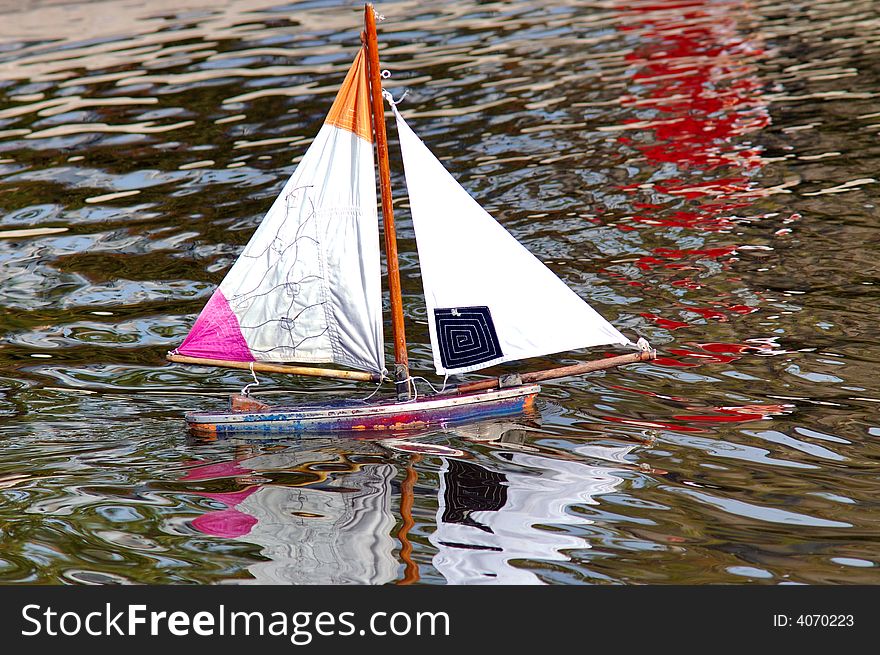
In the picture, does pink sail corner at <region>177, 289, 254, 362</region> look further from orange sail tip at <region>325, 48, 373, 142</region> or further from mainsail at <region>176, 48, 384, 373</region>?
orange sail tip at <region>325, 48, 373, 142</region>

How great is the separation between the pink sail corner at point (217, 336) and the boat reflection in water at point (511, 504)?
2951 millimetres

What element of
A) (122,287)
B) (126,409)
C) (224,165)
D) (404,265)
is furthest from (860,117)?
(126,409)

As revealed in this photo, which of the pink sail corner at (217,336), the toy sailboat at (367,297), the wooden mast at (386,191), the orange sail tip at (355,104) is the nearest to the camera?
the wooden mast at (386,191)

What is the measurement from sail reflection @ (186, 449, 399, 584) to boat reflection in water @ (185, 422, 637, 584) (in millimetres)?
11

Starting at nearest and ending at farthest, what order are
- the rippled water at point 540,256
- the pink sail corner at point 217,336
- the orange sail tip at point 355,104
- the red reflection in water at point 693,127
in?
the rippled water at point 540,256 < the orange sail tip at point 355,104 < the pink sail corner at point 217,336 < the red reflection in water at point 693,127

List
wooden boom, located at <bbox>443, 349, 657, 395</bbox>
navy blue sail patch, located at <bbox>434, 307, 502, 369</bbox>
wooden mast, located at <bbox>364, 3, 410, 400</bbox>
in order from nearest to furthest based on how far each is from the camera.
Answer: wooden mast, located at <bbox>364, 3, 410, 400</bbox>
navy blue sail patch, located at <bbox>434, 307, 502, 369</bbox>
wooden boom, located at <bbox>443, 349, 657, 395</bbox>

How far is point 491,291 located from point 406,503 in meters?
2.78

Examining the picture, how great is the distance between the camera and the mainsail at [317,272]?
1280 centimetres

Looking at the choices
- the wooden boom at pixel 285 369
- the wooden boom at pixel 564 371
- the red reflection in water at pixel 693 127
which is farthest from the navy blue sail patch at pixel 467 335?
the red reflection in water at pixel 693 127

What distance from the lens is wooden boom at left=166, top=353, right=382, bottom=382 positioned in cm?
1291

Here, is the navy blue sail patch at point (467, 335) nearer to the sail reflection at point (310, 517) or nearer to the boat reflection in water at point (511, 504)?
the boat reflection in water at point (511, 504)

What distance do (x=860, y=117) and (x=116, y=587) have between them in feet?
78.1

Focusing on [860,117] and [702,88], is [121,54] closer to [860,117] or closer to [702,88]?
[702,88]

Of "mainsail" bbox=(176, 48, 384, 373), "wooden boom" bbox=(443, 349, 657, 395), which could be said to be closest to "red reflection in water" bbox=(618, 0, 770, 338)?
"wooden boom" bbox=(443, 349, 657, 395)
